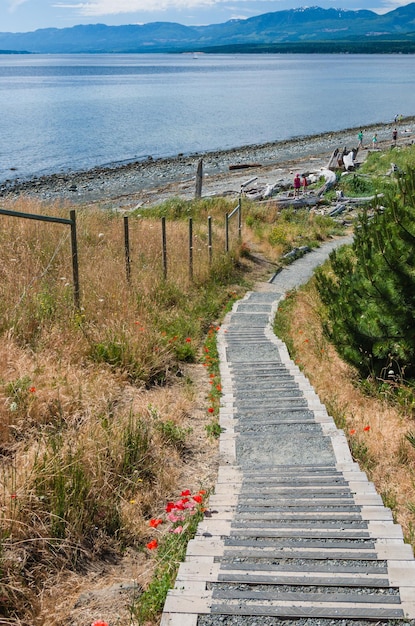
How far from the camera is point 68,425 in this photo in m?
5.98

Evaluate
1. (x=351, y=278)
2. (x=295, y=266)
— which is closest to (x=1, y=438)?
(x=351, y=278)

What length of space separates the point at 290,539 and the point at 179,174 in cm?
4257

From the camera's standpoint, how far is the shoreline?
123ft

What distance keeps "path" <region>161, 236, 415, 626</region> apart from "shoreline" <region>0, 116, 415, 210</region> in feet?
81.1

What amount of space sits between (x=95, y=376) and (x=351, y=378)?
13.8ft

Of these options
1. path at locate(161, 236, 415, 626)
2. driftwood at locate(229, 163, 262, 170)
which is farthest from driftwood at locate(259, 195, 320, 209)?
path at locate(161, 236, 415, 626)

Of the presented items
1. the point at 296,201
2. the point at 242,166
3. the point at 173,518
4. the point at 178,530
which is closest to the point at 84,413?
the point at 173,518

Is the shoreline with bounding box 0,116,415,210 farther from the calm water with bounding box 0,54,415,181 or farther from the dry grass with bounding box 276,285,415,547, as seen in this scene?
the dry grass with bounding box 276,285,415,547

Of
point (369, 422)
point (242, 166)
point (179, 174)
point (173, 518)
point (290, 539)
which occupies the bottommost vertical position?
point (179, 174)

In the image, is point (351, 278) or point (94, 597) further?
point (351, 278)

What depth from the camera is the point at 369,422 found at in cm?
793

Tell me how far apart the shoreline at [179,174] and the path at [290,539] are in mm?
24710

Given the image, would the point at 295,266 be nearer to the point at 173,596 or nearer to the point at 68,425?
the point at 68,425

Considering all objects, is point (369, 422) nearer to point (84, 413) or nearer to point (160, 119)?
point (84, 413)
